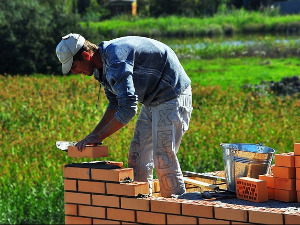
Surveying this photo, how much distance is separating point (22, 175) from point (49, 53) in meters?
14.2

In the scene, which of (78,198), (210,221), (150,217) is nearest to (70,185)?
(78,198)

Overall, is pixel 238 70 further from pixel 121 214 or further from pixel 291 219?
pixel 291 219

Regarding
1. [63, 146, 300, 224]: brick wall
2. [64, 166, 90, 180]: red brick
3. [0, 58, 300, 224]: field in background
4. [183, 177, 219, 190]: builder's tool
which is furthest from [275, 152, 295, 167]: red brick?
[0, 58, 300, 224]: field in background

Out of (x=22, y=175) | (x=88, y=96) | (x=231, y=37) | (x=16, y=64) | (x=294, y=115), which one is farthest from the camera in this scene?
(x=231, y=37)

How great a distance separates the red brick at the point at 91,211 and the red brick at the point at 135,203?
0.62 feet

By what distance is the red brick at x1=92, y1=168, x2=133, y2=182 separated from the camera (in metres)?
5.05

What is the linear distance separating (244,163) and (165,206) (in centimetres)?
93

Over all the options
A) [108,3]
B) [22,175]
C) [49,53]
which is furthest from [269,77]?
[108,3]

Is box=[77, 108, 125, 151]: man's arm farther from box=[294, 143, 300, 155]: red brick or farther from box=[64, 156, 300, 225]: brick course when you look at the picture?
box=[294, 143, 300, 155]: red brick

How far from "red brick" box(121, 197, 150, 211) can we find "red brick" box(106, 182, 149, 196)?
0.04m

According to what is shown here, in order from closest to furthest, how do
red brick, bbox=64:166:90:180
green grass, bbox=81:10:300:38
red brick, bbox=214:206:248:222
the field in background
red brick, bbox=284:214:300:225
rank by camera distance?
red brick, bbox=284:214:300:225 < red brick, bbox=214:206:248:222 < red brick, bbox=64:166:90:180 < the field in background < green grass, bbox=81:10:300:38

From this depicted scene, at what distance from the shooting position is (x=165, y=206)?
4.93 meters

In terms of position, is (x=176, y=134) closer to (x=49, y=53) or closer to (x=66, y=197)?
(x=66, y=197)

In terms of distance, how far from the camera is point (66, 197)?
5.35 metres
